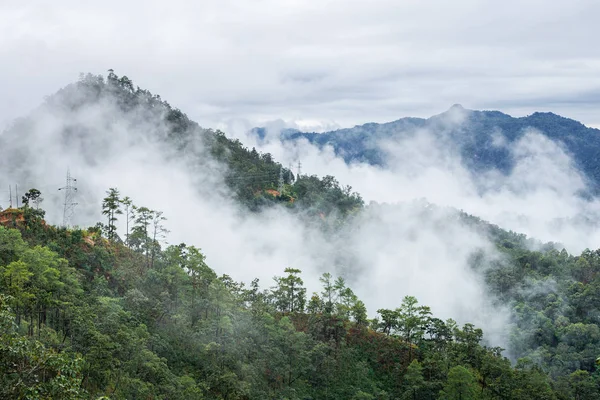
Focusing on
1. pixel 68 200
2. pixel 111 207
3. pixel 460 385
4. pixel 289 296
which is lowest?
pixel 460 385

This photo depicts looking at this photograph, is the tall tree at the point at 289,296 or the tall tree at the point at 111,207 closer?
the tall tree at the point at 111,207

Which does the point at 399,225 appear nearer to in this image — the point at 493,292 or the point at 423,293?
the point at 423,293

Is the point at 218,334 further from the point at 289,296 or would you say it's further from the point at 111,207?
the point at 111,207

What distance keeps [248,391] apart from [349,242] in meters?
59.8

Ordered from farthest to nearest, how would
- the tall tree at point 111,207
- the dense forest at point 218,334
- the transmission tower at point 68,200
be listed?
the tall tree at point 111,207
the transmission tower at point 68,200
the dense forest at point 218,334

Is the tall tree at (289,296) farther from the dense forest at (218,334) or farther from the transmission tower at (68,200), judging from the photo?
the transmission tower at (68,200)

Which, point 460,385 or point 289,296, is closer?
point 460,385

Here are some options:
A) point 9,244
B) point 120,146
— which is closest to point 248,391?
point 9,244

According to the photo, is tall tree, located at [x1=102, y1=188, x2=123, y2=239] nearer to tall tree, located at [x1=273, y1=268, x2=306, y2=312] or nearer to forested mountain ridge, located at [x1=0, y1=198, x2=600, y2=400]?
forested mountain ridge, located at [x1=0, y1=198, x2=600, y2=400]

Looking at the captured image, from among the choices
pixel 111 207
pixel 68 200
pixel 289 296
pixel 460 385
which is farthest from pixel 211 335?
pixel 68 200

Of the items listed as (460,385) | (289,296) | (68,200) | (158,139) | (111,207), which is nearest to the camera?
(460,385)

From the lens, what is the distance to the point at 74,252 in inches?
1719

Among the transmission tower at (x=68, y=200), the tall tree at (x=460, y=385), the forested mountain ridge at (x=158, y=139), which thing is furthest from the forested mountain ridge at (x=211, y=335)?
the forested mountain ridge at (x=158, y=139)

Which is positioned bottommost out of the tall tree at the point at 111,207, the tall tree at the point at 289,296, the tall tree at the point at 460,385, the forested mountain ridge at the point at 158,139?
the tall tree at the point at 460,385
